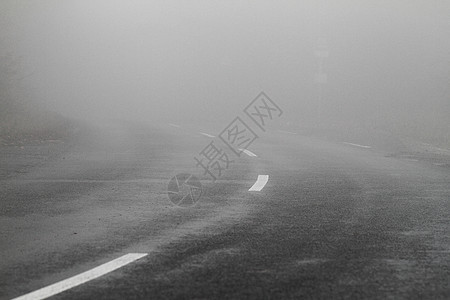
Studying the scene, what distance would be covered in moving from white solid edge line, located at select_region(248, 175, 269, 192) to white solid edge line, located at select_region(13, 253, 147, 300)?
4.95 metres

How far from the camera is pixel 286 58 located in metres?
56.0

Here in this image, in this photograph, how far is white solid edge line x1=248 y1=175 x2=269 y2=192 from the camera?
35.9ft

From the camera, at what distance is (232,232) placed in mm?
7238

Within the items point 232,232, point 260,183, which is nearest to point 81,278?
point 232,232

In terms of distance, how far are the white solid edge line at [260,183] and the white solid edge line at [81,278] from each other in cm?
495

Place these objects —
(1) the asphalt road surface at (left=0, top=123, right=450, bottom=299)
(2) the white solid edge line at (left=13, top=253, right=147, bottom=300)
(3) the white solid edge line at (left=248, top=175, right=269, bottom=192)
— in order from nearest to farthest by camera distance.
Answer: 1. (2) the white solid edge line at (left=13, top=253, right=147, bottom=300)
2. (1) the asphalt road surface at (left=0, top=123, right=450, bottom=299)
3. (3) the white solid edge line at (left=248, top=175, right=269, bottom=192)

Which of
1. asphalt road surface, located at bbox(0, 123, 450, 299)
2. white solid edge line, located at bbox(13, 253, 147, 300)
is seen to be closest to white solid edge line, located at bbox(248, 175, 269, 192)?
asphalt road surface, located at bbox(0, 123, 450, 299)

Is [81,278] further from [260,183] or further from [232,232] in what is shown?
[260,183]

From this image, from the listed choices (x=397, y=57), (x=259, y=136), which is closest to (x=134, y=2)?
(x=397, y=57)

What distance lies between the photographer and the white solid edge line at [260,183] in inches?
430

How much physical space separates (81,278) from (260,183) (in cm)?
668

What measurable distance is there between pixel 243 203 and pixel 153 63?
71292 millimetres

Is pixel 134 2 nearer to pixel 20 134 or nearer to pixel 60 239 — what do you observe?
pixel 20 134

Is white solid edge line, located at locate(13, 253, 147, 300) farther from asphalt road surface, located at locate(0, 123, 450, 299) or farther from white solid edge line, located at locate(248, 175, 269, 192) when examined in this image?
white solid edge line, located at locate(248, 175, 269, 192)
